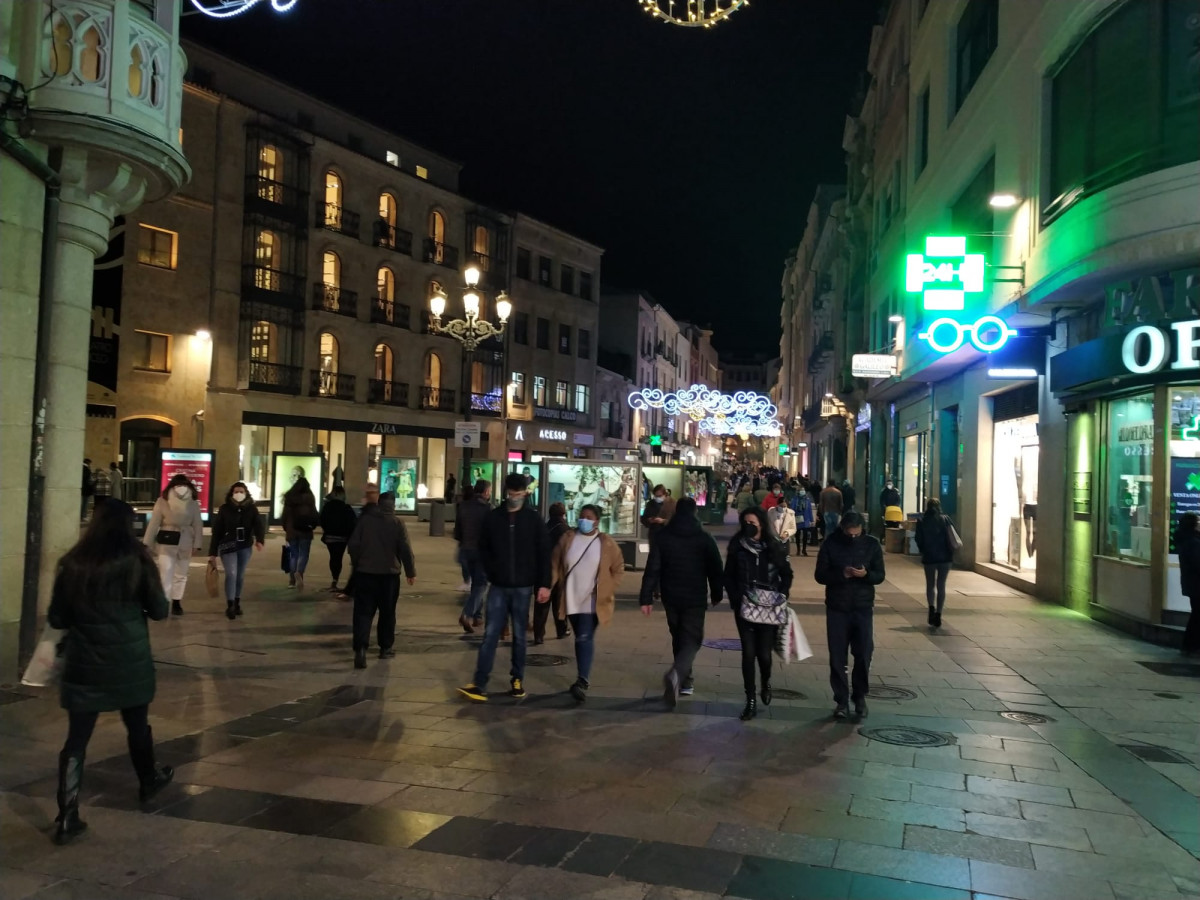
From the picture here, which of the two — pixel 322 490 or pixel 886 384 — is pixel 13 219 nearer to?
pixel 322 490

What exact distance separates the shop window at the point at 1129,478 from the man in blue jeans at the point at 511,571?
8008mm

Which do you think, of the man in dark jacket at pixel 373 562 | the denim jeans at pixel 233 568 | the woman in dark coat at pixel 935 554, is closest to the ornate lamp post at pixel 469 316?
the denim jeans at pixel 233 568

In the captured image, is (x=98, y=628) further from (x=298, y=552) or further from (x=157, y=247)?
(x=157, y=247)

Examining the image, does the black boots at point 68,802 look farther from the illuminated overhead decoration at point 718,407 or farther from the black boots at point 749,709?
the illuminated overhead decoration at point 718,407

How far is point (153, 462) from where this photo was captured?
30.1 meters

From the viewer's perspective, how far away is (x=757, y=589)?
25.6 feet

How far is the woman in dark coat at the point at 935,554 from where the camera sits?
39.9 feet

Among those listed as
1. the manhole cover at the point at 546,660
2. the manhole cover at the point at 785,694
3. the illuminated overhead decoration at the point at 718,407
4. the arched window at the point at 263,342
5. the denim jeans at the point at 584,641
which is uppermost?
the arched window at the point at 263,342

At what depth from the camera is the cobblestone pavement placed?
4520mm

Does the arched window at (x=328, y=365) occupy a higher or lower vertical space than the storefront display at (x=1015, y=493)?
higher

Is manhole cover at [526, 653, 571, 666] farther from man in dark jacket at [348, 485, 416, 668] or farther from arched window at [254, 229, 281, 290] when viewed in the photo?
arched window at [254, 229, 281, 290]

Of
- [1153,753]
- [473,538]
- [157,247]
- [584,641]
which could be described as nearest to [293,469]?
[157,247]

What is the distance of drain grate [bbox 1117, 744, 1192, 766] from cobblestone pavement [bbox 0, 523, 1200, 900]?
25 mm

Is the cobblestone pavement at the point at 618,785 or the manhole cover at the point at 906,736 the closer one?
the cobblestone pavement at the point at 618,785
